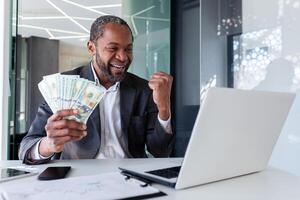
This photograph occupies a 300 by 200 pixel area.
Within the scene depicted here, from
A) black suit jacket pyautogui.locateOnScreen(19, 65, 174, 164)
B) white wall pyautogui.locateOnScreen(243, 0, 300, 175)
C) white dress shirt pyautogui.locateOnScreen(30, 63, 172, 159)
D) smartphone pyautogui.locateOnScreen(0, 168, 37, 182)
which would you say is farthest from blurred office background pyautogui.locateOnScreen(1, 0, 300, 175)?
smartphone pyautogui.locateOnScreen(0, 168, 37, 182)

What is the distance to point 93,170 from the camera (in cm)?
105

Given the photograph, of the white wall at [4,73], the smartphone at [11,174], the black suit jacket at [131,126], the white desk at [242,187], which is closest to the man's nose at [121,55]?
the black suit jacket at [131,126]

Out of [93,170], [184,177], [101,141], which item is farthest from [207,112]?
[101,141]

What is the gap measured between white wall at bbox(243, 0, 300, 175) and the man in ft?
2.61

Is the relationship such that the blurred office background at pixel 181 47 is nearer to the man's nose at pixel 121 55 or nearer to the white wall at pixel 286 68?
the white wall at pixel 286 68

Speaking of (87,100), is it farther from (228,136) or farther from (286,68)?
(286,68)

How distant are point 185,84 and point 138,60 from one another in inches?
17.5

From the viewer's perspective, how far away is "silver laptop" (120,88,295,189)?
2.29ft

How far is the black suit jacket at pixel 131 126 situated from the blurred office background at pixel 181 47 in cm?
57

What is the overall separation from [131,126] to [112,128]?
3.6 inches

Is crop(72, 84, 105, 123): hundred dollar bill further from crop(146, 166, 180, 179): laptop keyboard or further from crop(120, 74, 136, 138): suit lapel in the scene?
crop(120, 74, 136, 138): suit lapel

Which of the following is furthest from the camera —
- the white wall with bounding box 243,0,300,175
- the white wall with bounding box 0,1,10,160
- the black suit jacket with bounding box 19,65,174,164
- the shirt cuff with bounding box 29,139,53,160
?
the white wall with bounding box 0,1,10,160

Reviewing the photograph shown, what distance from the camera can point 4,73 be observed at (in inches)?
99.2

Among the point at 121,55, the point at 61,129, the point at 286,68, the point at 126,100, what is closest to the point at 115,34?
the point at 121,55
